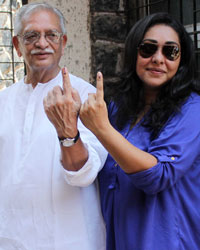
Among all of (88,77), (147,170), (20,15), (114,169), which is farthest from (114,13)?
(147,170)

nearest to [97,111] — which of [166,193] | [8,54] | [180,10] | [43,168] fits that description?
[166,193]

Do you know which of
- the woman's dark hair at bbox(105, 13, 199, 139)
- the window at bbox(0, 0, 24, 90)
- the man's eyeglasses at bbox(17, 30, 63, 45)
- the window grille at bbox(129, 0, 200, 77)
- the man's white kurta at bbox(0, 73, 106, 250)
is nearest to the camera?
the woman's dark hair at bbox(105, 13, 199, 139)

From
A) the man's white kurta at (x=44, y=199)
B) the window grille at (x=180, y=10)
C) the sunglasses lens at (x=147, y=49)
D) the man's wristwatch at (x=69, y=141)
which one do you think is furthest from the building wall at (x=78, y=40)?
the man's wristwatch at (x=69, y=141)

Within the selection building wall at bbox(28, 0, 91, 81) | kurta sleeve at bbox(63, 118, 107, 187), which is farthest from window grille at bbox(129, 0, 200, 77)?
kurta sleeve at bbox(63, 118, 107, 187)

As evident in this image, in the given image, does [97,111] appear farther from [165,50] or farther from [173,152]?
[165,50]

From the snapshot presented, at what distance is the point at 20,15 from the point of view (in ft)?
6.79

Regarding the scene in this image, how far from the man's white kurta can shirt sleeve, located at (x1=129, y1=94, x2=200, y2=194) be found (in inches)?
12.0

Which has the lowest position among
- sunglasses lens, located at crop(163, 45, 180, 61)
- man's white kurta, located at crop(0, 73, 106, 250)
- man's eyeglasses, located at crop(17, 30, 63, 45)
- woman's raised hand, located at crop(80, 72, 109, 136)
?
man's white kurta, located at crop(0, 73, 106, 250)

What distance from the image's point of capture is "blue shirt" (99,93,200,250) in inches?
58.9

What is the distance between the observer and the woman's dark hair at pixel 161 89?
65.4 inches

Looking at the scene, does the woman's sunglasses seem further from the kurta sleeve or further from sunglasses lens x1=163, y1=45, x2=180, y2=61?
the kurta sleeve

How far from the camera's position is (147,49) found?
5.65 ft

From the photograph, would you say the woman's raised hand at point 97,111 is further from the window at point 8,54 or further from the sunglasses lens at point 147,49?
the window at point 8,54

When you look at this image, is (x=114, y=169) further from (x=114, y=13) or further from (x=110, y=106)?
(x=114, y=13)
